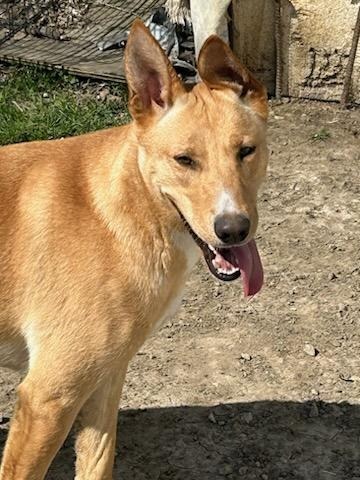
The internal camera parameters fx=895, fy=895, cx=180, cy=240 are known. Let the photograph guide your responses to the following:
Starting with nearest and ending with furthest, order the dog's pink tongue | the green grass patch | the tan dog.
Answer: the tan dog, the dog's pink tongue, the green grass patch

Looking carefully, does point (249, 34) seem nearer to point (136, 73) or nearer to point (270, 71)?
point (270, 71)

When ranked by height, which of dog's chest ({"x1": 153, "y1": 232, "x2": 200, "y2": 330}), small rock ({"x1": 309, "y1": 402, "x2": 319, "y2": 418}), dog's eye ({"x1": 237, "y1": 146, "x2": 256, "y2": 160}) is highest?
dog's eye ({"x1": 237, "y1": 146, "x2": 256, "y2": 160})

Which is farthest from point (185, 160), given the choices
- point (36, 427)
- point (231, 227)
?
point (36, 427)

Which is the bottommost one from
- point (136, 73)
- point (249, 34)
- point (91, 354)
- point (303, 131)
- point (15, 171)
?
point (303, 131)

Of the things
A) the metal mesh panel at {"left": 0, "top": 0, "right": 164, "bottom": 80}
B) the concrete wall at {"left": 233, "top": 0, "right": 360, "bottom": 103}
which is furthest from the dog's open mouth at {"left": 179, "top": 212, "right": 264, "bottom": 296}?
the metal mesh panel at {"left": 0, "top": 0, "right": 164, "bottom": 80}

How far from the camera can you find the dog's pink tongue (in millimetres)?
3578

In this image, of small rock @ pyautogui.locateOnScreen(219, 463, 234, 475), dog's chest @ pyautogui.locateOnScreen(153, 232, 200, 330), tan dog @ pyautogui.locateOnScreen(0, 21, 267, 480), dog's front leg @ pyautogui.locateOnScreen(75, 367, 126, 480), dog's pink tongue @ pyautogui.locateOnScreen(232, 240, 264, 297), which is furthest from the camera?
small rock @ pyautogui.locateOnScreen(219, 463, 234, 475)

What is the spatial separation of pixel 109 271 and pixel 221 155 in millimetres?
634

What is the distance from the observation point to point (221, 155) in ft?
11.3

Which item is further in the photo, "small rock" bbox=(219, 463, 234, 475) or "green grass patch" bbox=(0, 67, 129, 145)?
"green grass patch" bbox=(0, 67, 129, 145)

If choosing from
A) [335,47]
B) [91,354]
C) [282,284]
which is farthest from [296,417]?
[335,47]

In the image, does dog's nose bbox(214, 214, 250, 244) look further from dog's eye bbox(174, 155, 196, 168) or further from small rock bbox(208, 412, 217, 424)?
small rock bbox(208, 412, 217, 424)

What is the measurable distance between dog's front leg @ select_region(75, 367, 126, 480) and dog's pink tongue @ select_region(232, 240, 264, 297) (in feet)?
2.22

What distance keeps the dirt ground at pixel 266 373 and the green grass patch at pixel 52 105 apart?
5.81 ft
